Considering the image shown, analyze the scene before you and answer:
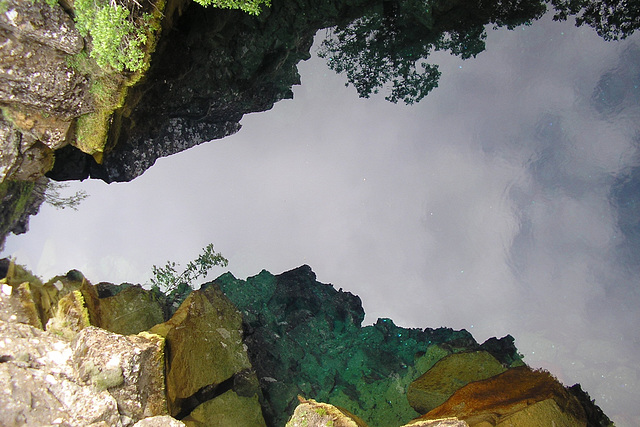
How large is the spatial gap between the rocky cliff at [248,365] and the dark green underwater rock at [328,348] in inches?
1.6

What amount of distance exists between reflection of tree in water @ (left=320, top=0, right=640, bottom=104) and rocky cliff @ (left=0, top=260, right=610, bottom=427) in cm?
936

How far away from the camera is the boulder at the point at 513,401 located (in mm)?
6953

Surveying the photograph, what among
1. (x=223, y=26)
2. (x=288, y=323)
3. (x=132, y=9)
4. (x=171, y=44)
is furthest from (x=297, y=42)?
(x=288, y=323)

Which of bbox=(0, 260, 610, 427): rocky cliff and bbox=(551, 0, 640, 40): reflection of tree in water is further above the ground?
bbox=(551, 0, 640, 40): reflection of tree in water

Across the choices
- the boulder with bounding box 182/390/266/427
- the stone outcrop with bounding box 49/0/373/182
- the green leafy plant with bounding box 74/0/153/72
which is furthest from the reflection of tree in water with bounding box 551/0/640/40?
the boulder with bounding box 182/390/266/427

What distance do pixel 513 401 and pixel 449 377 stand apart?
2.16m

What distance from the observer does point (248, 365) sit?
35.0ft

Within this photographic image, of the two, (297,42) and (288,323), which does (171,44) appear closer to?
(297,42)

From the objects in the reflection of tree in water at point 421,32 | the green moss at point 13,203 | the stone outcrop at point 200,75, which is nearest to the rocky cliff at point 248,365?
the green moss at point 13,203

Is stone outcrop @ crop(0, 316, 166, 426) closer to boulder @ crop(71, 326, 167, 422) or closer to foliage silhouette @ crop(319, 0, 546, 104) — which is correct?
boulder @ crop(71, 326, 167, 422)

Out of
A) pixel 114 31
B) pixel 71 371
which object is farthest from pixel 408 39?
pixel 71 371

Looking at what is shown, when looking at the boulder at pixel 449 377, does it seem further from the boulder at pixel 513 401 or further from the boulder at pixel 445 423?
the boulder at pixel 445 423

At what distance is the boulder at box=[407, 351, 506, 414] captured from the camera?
31.7 ft

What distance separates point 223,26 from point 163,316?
32.0 feet
